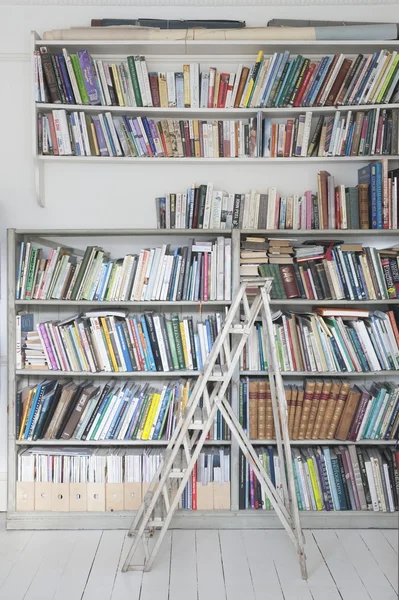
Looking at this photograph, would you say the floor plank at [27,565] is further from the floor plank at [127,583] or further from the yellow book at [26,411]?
the yellow book at [26,411]

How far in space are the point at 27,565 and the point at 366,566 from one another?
61.3 inches

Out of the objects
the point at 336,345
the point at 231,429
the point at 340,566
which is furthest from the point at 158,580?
the point at 336,345

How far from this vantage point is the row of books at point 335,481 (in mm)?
3104

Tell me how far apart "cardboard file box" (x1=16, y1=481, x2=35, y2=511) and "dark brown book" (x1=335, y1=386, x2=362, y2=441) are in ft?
5.42

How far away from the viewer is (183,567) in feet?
8.83

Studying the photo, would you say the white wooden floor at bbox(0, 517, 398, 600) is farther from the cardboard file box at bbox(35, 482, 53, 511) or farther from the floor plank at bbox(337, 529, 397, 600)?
the cardboard file box at bbox(35, 482, 53, 511)

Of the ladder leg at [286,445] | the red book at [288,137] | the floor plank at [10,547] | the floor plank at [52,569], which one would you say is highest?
the red book at [288,137]

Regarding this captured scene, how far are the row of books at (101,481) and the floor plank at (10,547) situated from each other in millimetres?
131

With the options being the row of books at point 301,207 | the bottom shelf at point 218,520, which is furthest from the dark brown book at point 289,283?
the bottom shelf at point 218,520

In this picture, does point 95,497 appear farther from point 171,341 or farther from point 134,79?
point 134,79

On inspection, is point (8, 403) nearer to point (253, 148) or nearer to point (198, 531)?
point (198, 531)

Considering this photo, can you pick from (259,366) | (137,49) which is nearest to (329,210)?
(259,366)

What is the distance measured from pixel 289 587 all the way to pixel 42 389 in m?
1.55

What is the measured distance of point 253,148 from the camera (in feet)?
10.5
